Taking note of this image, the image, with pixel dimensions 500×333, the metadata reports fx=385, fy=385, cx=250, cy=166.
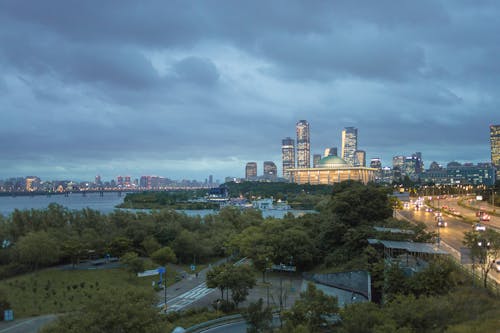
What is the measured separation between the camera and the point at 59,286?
32.7m

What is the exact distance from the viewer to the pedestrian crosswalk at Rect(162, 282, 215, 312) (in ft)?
90.8

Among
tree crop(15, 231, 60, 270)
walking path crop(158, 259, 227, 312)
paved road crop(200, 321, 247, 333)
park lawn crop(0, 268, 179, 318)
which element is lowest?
walking path crop(158, 259, 227, 312)

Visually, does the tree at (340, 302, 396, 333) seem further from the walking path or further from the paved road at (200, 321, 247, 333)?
the walking path

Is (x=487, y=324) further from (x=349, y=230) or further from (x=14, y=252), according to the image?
(x=14, y=252)

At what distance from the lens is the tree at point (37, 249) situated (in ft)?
116

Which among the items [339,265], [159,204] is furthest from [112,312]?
[159,204]

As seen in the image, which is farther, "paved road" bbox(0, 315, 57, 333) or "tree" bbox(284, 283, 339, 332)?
"paved road" bbox(0, 315, 57, 333)

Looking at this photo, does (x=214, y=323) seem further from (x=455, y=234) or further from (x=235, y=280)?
(x=455, y=234)

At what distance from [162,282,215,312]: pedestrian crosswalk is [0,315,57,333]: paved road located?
782 centimetres

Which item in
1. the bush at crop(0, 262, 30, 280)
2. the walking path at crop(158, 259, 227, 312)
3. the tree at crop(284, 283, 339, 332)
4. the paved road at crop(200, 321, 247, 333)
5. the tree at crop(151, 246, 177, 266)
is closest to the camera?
the tree at crop(284, 283, 339, 332)

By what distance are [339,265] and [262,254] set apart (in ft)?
22.4

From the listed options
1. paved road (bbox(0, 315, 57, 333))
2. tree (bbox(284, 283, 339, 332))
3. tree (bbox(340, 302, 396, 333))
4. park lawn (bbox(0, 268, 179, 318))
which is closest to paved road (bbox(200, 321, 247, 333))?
park lawn (bbox(0, 268, 179, 318))

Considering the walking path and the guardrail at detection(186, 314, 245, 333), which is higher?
the guardrail at detection(186, 314, 245, 333)

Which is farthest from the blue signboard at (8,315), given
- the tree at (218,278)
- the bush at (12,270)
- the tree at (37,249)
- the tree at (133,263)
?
the tree at (218,278)
